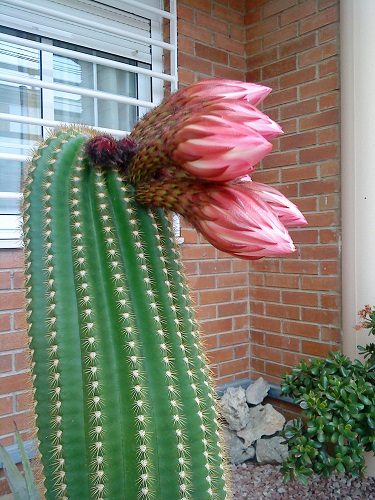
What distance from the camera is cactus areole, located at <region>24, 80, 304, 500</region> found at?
0.64m

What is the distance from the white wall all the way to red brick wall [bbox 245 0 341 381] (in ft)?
0.20

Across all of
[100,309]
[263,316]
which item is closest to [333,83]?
[263,316]

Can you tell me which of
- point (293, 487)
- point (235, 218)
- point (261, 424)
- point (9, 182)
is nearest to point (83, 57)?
point (9, 182)

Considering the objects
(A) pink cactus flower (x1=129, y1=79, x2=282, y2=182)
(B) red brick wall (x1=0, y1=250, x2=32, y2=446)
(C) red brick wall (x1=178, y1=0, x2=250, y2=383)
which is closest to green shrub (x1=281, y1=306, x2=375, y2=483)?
(C) red brick wall (x1=178, y1=0, x2=250, y2=383)

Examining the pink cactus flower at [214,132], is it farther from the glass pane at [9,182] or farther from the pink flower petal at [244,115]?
the glass pane at [9,182]

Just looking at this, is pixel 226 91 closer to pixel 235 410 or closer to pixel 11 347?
pixel 11 347

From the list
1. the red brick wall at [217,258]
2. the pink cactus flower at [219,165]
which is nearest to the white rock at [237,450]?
the red brick wall at [217,258]

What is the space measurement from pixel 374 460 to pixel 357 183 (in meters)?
1.26

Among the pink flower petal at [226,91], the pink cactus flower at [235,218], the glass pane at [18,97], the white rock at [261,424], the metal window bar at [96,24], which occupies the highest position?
the metal window bar at [96,24]

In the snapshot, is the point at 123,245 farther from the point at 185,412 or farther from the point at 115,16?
the point at 115,16

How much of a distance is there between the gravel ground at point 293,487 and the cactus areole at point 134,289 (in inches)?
53.1

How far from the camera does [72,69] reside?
6.70 ft

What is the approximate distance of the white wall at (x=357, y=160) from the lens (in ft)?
6.40

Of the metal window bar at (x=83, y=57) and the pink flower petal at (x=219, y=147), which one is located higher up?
the metal window bar at (x=83, y=57)
